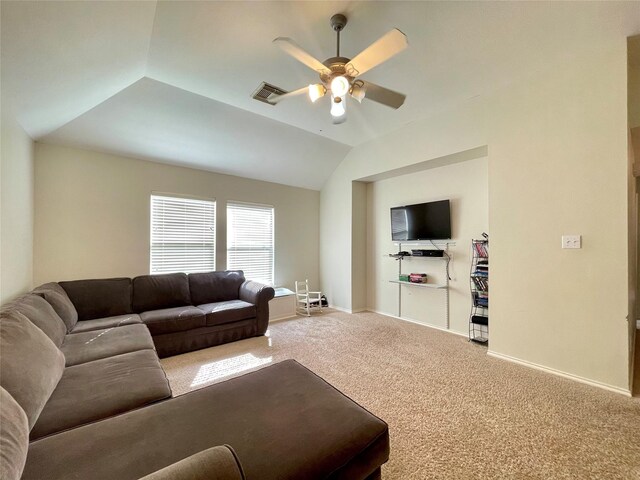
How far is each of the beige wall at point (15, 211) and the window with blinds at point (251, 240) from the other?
232cm

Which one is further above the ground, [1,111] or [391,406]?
[1,111]

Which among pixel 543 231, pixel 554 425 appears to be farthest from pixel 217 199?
pixel 554 425

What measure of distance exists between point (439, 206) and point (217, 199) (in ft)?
11.6

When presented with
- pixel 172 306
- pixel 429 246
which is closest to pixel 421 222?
pixel 429 246

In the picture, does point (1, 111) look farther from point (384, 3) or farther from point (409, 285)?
point (409, 285)

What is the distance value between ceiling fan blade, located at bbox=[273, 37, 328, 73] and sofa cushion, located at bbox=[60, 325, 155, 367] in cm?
252

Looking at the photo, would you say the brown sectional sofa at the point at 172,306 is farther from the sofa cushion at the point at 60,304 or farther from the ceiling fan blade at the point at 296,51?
the ceiling fan blade at the point at 296,51

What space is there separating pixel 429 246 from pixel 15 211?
490 cm

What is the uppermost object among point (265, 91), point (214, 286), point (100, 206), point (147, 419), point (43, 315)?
point (265, 91)

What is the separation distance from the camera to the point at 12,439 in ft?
2.92

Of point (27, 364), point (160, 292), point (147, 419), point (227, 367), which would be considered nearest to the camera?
point (147, 419)

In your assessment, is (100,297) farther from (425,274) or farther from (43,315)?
(425,274)

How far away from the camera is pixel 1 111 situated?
2.10 metres

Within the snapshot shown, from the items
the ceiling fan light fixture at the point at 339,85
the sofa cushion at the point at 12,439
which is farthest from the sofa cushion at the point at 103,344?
the ceiling fan light fixture at the point at 339,85
